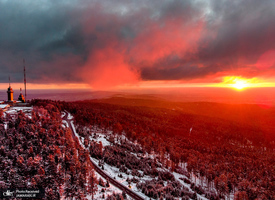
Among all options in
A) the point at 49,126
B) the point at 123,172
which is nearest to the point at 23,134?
the point at 49,126

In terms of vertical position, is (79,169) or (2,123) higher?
(2,123)

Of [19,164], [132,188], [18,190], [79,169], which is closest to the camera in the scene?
[18,190]

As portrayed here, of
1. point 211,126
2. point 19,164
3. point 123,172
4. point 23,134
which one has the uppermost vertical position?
point 23,134

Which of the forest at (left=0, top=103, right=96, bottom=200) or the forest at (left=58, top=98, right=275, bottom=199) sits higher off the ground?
the forest at (left=0, top=103, right=96, bottom=200)

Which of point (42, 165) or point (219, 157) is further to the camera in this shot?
point (219, 157)

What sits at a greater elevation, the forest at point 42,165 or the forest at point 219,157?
the forest at point 42,165

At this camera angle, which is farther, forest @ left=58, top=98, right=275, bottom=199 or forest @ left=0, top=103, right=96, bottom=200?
forest @ left=58, top=98, right=275, bottom=199

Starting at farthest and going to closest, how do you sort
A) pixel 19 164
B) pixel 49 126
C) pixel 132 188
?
pixel 49 126 → pixel 132 188 → pixel 19 164

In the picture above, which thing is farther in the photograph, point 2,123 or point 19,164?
point 2,123

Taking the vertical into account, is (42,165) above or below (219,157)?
above

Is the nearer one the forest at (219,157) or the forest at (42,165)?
the forest at (42,165)

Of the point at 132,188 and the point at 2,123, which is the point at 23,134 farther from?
the point at 132,188
